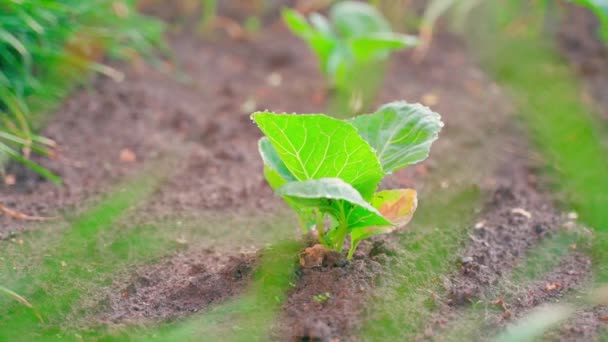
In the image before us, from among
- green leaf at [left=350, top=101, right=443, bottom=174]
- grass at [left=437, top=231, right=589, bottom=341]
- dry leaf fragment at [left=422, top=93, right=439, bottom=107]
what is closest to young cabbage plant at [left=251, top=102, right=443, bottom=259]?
green leaf at [left=350, top=101, right=443, bottom=174]

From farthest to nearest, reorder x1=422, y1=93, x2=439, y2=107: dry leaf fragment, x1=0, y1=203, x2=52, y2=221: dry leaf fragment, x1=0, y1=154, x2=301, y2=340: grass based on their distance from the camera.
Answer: x1=422, y1=93, x2=439, y2=107: dry leaf fragment
x1=0, y1=203, x2=52, y2=221: dry leaf fragment
x1=0, y1=154, x2=301, y2=340: grass

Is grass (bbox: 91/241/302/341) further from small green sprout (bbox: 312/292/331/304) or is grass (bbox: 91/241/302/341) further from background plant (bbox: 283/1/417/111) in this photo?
background plant (bbox: 283/1/417/111)

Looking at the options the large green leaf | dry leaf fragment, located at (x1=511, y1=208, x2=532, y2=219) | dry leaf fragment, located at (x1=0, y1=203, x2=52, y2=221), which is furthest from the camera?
dry leaf fragment, located at (x1=511, y1=208, x2=532, y2=219)

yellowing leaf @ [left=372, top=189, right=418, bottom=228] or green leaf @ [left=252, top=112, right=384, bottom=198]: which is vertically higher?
green leaf @ [left=252, top=112, right=384, bottom=198]

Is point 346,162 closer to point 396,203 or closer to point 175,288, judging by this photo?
point 396,203

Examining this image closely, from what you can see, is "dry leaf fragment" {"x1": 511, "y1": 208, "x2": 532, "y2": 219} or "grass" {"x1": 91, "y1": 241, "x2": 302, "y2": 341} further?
"dry leaf fragment" {"x1": 511, "y1": 208, "x2": 532, "y2": 219}

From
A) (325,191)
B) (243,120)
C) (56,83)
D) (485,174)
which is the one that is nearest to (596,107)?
(485,174)

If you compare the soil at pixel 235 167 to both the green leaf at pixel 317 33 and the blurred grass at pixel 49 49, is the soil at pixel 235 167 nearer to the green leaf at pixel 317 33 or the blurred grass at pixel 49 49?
the blurred grass at pixel 49 49

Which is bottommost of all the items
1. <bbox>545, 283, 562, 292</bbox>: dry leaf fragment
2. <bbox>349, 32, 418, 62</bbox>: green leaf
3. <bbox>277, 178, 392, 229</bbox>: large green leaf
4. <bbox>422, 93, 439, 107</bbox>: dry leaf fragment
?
<bbox>545, 283, 562, 292</bbox>: dry leaf fragment
